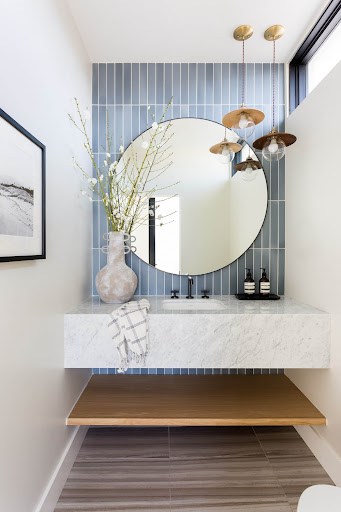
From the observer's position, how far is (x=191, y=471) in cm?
181

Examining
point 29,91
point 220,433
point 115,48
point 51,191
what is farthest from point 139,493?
point 115,48

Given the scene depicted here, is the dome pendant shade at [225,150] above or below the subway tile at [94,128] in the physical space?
below

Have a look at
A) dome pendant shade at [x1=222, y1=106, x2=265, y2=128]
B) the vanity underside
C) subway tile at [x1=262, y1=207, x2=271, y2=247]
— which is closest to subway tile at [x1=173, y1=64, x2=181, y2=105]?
dome pendant shade at [x1=222, y1=106, x2=265, y2=128]

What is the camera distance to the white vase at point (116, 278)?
79.9 inches

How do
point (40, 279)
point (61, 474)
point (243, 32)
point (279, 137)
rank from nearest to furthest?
point (40, 279), point (61, 474), point (279, 137), point (243, 32)

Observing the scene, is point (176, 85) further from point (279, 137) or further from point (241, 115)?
point (279, 137)

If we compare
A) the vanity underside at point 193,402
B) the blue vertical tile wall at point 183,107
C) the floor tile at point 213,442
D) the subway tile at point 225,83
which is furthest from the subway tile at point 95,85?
the floor tile at point 213,442

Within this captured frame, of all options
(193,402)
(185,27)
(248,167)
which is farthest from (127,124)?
(193,402)

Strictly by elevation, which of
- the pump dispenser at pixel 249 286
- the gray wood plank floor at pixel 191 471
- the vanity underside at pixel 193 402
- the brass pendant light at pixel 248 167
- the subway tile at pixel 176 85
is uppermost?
the subway tile at pixel 176 85

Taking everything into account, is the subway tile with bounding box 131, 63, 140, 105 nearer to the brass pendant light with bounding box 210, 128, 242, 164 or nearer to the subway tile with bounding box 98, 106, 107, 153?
the subway tile with bounding box 98, 106, 107, 153

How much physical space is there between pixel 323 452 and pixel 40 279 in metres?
1.74

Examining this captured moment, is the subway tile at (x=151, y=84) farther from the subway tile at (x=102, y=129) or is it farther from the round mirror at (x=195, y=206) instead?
the subway tile at (x=102, y=129)

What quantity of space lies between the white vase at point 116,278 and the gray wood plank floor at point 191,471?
894 mm

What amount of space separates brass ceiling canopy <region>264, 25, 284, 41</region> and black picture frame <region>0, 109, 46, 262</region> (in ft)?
5.17
